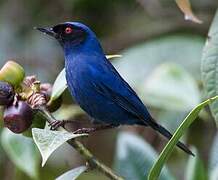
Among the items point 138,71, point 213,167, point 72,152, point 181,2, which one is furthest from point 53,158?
Answer: point 181,2

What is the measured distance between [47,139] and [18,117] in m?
0.18

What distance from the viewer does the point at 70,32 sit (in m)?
2.78

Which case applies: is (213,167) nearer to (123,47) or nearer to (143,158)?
(143,158)

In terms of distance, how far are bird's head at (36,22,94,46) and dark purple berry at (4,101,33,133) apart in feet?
2.31

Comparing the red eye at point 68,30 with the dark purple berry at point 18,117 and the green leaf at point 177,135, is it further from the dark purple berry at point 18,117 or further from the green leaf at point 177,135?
the green leaf at point 177,135

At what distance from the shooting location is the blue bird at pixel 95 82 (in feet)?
9.09

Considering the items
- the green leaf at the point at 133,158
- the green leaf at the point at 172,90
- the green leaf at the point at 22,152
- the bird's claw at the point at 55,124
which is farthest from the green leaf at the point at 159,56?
the bird's claw at the point at 55,124

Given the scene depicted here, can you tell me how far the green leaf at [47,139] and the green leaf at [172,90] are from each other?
132cm

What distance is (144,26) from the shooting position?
15.1 feet

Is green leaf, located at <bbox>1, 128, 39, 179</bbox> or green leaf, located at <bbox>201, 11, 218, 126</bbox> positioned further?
green leaf, located at <bbox>1, 128, 39, 179</bbox>

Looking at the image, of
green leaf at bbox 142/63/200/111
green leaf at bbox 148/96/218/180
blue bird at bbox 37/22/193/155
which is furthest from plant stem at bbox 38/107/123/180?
green leaf at bbox 142/63/200/111

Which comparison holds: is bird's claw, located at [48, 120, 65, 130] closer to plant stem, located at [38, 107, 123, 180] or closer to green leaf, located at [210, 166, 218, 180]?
plant stem, located at [38, 107, 123, 180]

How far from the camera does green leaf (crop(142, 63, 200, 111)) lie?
3.06 m

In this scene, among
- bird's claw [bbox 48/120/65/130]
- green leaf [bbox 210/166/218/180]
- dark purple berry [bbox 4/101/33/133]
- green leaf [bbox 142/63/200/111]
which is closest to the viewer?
dark purple berry [bbox 4/101/33/133]
